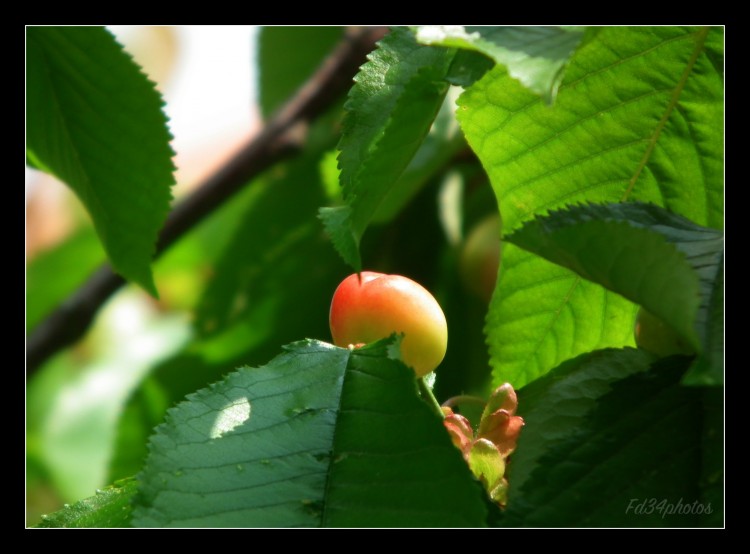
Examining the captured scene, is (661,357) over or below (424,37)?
below

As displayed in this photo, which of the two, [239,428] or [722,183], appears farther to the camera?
[722,183]

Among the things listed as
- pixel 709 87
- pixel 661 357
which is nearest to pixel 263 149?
pixel 709 87

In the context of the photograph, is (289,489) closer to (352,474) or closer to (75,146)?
(352,474)

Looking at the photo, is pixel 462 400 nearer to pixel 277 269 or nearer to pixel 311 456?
pixel 311 456

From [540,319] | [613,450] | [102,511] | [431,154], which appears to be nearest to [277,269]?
[431,154]

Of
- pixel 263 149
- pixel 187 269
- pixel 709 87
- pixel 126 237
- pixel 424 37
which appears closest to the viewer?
pixel 424 37

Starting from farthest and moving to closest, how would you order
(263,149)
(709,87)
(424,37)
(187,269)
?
(187,269) < (263,149) < (709,87) < (424,37)

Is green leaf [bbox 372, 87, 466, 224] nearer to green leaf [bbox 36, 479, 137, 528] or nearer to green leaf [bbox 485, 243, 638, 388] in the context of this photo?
green leaf [bbox 485, 243, 638, 388]
